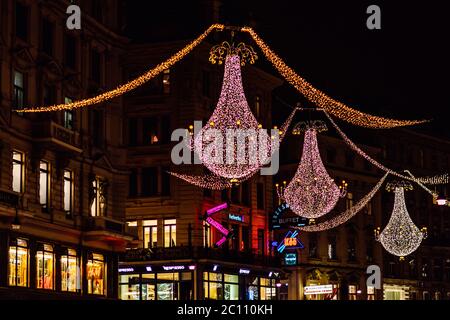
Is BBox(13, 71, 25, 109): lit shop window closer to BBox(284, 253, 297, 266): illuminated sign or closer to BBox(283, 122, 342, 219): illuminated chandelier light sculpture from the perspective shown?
BBox(283, 122, 342, 219): illuminated chandelier light sculpture

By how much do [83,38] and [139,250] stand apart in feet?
65.9

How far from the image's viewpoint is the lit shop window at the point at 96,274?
49844mm

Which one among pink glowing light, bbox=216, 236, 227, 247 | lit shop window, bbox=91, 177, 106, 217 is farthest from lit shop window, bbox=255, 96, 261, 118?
lit shop window, bbox=91, 177, 106, 217

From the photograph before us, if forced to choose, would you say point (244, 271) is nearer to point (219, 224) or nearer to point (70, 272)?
point (219, 224)

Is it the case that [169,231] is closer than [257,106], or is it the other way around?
[169,231]

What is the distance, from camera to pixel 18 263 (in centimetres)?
4319

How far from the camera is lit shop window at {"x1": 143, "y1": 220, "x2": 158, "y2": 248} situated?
6812cm

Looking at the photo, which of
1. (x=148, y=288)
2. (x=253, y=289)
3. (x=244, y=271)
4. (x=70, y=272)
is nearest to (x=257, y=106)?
(x=244, y=271)

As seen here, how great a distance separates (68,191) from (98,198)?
360cm

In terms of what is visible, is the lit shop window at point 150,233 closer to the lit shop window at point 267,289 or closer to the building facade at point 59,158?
the lit shop window at point 267,289

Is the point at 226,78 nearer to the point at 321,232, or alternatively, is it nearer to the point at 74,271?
the point at 74,271

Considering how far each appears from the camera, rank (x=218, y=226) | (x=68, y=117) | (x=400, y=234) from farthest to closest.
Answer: (x=400, y=234), (x=218, y=226), (x=68, y=117)

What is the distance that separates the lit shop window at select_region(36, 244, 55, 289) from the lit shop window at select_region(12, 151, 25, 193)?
318 cm
